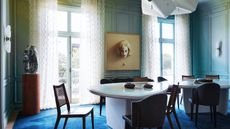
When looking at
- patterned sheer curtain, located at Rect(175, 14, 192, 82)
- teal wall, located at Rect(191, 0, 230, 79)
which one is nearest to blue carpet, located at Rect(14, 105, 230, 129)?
teal wall, located at Rect(191, 0, 230, 79)

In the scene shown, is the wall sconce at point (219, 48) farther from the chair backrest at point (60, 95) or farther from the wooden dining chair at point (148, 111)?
the chair backrest at point (60, 95)

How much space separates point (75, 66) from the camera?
5.61 m

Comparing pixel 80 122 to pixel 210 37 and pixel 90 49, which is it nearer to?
pixel 90 49

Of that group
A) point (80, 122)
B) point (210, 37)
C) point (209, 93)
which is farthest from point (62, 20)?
point (210, 37)

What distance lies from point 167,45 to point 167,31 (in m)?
0.49

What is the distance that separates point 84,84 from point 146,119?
3478 millimetres

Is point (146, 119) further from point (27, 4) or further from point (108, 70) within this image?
point (27, 4)

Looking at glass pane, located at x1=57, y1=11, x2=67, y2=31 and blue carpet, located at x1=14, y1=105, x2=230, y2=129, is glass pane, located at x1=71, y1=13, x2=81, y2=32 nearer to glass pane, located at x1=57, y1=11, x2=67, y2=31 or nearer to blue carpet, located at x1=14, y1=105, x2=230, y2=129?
glass pane, located at x1=57, y1=11, x2=67, y2=31

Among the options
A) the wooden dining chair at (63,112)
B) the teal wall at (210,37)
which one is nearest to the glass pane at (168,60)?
the teal wall at (210,37)

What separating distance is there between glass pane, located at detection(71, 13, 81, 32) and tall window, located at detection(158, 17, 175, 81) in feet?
9.24

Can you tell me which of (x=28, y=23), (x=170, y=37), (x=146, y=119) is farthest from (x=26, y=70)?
(x=170, y=37)

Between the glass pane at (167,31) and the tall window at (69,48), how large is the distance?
2.98 meters

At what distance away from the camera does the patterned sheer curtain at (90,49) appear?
5422mm

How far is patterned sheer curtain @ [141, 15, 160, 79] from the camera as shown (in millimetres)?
6277
